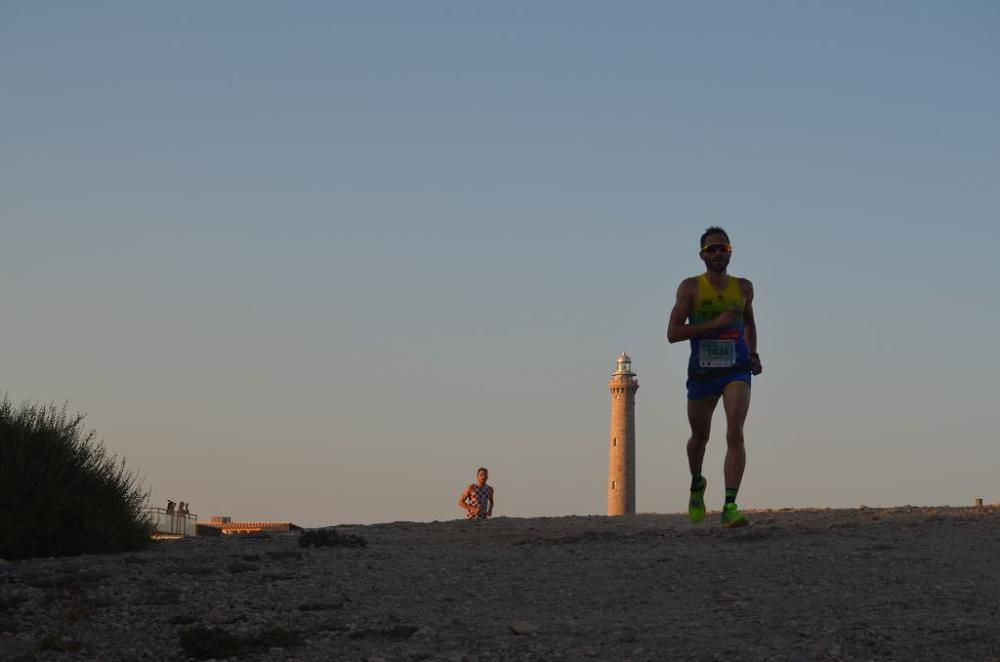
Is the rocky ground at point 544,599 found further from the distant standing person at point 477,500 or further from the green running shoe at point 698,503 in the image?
the distant standing person at point 477,500

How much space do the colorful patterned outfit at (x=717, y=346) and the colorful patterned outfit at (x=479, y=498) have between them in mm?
9682

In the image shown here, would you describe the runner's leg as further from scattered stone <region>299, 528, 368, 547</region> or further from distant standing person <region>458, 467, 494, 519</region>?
distant standing person <region>458, 467, 494, 519</region>

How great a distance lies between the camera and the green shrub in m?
11.1

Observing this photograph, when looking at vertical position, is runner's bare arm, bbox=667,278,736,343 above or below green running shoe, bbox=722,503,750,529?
above

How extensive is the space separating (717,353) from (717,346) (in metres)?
→ 0.06

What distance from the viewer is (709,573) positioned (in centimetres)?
898

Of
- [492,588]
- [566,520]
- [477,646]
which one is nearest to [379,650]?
[477,646]

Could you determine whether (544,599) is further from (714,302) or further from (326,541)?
(326,541)

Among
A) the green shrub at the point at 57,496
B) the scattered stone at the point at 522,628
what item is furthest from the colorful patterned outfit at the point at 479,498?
the scattered stone at the point at 522,628

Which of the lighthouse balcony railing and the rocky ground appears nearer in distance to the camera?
the rocky ground

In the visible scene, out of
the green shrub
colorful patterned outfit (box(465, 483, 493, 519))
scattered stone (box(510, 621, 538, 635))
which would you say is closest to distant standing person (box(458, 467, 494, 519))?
colorful patterned outfit (box(465, 483, 493, 519))

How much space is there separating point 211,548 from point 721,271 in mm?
5094

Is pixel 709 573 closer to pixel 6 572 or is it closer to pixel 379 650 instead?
pixel 379 650

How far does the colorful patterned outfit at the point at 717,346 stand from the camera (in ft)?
35.3
